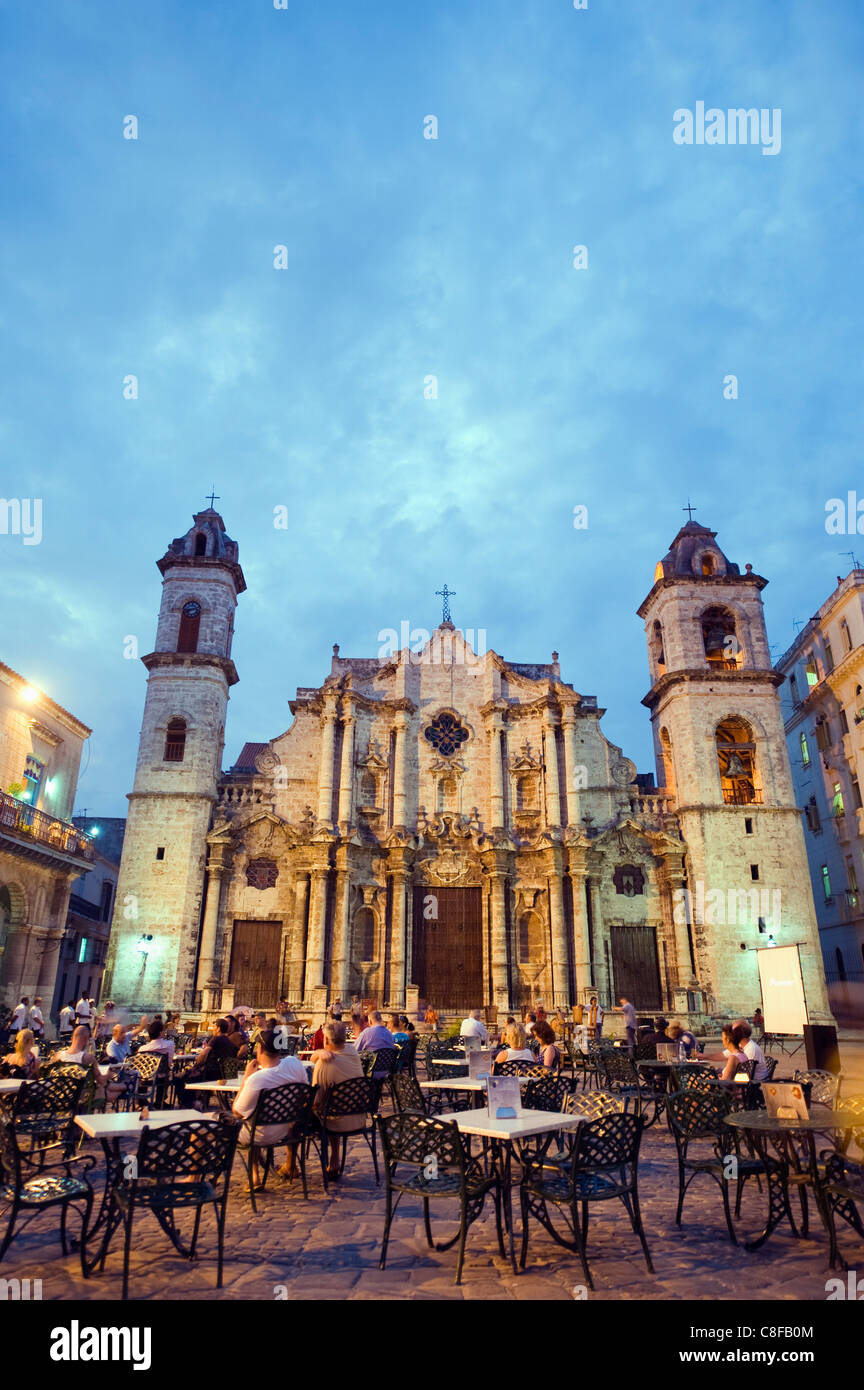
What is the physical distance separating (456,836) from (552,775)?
417 cm

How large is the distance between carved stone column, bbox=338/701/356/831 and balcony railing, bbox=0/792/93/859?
8.49 metres

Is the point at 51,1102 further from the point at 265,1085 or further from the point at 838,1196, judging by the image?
the point at 838,1196

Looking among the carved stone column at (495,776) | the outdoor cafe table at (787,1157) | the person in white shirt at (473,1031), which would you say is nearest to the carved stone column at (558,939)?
the carved stone column at (495,776)

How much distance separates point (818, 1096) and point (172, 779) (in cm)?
2252

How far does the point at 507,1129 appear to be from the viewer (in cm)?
595

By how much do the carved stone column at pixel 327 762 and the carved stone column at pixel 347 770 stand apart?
1.27ft

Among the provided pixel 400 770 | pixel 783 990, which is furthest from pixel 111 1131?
pixel 400 770

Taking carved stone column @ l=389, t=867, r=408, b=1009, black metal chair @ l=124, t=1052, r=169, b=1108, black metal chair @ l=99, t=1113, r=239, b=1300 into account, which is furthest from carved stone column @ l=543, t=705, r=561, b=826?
black metal chair @ l=99, t=1113, r=239, b=1300

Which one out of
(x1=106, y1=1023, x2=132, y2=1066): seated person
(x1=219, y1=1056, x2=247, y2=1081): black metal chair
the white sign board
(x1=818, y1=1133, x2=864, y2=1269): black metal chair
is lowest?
(x1=818, y1=1133, x2=864, y2=1269): black metal chair

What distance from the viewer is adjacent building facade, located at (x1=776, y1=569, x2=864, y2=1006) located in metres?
30.9

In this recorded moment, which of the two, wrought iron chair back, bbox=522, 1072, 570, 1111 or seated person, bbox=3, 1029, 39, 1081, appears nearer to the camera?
wrought iron chair back, bbox=522, 1072, 570, 1111

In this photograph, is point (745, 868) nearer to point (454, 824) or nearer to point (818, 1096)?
point (454, 824)

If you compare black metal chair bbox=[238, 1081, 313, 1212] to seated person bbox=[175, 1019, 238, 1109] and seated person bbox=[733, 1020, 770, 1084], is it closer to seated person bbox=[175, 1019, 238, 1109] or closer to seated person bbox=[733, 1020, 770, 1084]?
seated person bbox=[175, 1019, 238, 1109]

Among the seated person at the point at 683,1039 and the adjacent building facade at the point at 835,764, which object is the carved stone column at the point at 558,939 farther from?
the adjacent building facade at the point at 835,764
